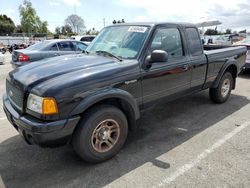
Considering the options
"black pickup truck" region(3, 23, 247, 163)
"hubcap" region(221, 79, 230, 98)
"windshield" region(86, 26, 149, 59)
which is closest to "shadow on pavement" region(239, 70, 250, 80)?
"hubcap" region(221, 79, 230, 98)

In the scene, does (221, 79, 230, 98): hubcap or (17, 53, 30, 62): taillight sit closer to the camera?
(221, 79, 230, 98): hubcap

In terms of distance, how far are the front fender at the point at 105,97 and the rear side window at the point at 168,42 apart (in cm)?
91

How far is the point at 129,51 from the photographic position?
12.1ft

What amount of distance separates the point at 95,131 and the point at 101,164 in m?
0.48

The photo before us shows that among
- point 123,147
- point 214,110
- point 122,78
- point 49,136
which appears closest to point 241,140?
point 214,110

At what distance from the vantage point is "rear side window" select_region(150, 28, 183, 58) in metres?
3.84

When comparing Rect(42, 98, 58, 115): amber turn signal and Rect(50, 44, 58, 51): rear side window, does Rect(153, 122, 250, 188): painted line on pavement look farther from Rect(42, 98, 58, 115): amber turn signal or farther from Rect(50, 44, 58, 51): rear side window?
Rect(50, 44, 58, 51): rear side window

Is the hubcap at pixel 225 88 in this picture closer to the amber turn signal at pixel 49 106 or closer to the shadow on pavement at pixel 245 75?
the shadow on pavement at pixel 245 75

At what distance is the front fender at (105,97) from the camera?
2.85 metres

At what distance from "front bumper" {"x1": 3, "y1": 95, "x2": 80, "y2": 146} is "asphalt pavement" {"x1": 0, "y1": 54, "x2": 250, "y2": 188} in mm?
486

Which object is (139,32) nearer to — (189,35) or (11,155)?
(189,35)

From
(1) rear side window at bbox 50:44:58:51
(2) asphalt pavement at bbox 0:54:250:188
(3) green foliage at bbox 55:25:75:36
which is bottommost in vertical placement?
(2) asphalt pavement at bbox 0:54:250:188

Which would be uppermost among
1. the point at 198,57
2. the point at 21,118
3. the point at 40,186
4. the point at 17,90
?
the point at 198,57

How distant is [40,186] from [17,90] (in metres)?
1.23
